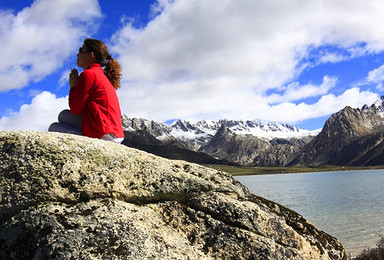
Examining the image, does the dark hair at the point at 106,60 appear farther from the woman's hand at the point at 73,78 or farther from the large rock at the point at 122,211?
the large rock at the point at 122,211

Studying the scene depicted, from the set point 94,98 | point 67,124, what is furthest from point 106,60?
point 67,124

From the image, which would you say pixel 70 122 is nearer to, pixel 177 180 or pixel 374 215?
pixel 177 180

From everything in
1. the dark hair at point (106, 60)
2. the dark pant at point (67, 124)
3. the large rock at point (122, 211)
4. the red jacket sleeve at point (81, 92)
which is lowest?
the large rock at point (122, 211)

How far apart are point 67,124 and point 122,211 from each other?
3387 mm

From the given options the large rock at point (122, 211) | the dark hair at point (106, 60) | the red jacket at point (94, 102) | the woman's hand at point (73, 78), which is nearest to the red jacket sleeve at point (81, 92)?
the red jacket at point (94, 102)

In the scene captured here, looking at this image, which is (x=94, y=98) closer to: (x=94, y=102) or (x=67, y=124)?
(x=94, y=102)

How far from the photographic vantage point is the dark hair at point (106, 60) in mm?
8758

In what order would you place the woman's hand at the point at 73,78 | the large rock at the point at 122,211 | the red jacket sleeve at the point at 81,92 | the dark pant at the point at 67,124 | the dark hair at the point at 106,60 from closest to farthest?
1. the large rock at the point at 122,211
2. the red jacket sleeve at the point at 81,92
3. the woman's hand at the point at 73,78
4. the dark pant at the point at 67,124
5. the dark hair at the point at 106,60

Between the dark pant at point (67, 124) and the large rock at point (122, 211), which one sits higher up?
the dark pant at point (67, 124)

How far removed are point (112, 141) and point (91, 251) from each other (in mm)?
3217

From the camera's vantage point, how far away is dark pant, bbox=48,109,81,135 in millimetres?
8531

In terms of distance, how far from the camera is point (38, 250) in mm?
5895

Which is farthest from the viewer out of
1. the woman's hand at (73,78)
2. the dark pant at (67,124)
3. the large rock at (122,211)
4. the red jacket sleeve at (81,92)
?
the dark pant at (67,124)

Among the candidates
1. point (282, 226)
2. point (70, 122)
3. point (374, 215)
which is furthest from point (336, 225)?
point (70, 122)
